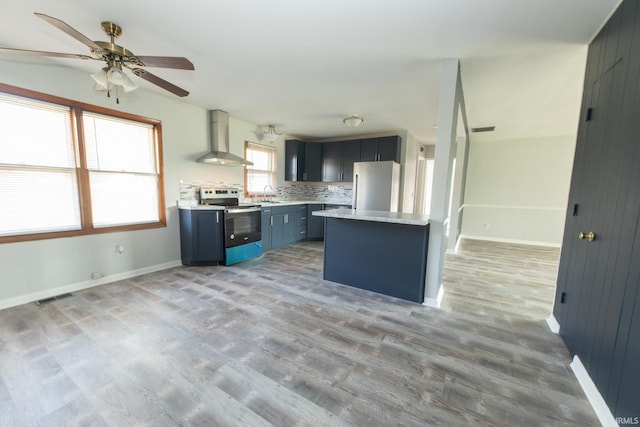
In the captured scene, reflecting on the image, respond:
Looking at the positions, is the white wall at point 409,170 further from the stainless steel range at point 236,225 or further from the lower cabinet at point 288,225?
the stainless steel range at point 236,225

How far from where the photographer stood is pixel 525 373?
5.47ft

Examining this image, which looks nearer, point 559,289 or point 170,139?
point 559,289

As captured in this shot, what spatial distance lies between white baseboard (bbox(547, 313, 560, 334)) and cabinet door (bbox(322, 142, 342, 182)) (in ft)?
14.0

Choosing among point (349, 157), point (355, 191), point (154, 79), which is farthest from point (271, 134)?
point (154, 79)

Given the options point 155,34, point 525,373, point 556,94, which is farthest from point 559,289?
point 155,34

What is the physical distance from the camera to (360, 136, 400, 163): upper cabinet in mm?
5070

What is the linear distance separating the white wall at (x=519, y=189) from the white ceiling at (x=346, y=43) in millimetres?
2205

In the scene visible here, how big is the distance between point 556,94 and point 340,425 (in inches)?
169

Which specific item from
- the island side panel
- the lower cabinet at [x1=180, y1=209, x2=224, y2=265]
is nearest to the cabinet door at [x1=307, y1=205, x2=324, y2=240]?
the lower cabinet at [x1=180, y1=209, x2=224, y2=265]

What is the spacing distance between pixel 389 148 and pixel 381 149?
174 mm

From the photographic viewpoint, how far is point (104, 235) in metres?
3.04

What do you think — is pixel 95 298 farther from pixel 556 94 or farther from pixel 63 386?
pixel 556 94

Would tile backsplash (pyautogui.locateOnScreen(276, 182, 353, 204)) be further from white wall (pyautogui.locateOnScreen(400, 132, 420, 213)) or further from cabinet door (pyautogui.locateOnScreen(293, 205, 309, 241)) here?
white wall (pyautogui.locateOnScreen(400, 132, 420, 213))

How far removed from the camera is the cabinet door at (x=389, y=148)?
506cm
